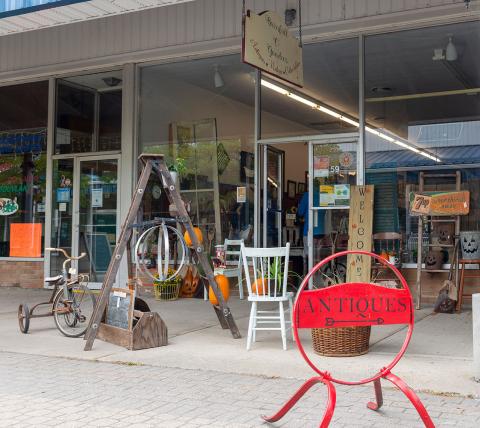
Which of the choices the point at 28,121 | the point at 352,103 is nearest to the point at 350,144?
the point at 352,103

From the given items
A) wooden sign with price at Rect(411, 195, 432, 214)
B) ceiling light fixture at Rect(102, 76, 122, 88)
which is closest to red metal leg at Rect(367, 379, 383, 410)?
wooden sign with price at Rect(411, 195, 432, 214)

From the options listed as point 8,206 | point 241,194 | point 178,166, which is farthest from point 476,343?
point 8,206

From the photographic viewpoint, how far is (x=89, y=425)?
155 inches

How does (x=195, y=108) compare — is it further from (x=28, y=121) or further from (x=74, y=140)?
(x=28, y=121)

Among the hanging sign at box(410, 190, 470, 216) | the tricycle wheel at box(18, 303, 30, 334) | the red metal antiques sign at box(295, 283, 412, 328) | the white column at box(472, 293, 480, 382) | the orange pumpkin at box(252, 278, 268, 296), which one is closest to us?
the red metal antiques sign at box(295, 283, 412, 328)

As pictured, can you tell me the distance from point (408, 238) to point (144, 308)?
4212mm

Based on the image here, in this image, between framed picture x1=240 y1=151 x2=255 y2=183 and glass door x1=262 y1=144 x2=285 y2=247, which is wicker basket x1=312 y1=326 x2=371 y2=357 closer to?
glass door x1=262 y1=144 x2=285 y2=247

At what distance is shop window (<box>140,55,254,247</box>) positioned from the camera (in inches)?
404

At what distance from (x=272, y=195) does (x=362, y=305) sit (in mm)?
6542

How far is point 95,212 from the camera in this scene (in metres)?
11.1

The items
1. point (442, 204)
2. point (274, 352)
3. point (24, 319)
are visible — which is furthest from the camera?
point (442, 204)

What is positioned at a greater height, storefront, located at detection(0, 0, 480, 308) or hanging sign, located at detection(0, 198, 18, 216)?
storefront, located at detection(0, 0, 480, 308)

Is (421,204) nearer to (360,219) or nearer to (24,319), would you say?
(360,219)

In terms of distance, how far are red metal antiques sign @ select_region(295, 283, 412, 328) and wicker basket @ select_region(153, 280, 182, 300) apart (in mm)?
6292
